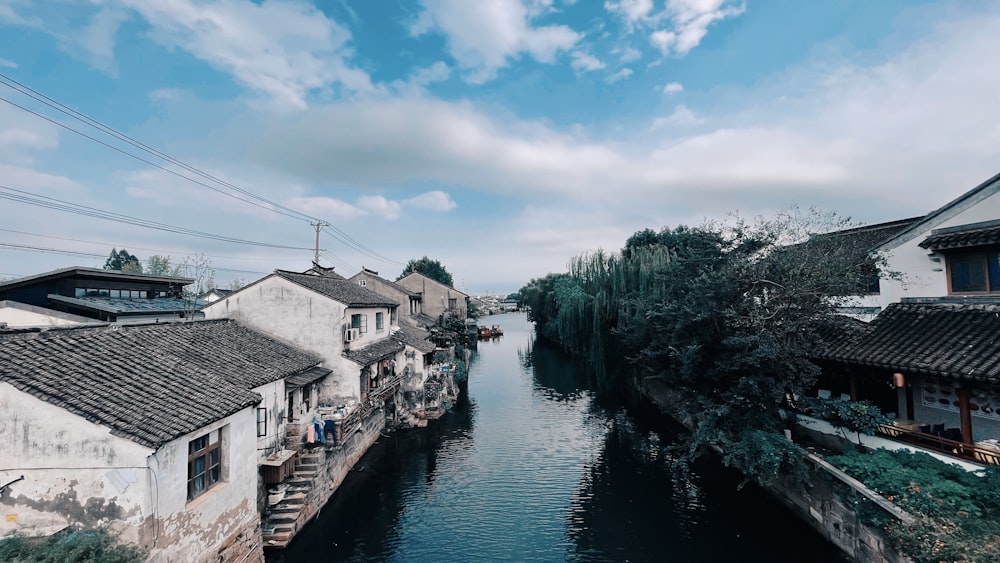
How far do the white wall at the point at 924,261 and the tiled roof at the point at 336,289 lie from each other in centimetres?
2198

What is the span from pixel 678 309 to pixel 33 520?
19207 mm

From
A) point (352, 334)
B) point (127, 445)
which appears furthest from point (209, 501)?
point (352, 334)

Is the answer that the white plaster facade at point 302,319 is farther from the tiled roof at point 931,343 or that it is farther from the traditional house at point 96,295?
the tiled roof at point 931,343

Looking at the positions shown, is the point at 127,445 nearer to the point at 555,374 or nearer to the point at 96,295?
the point at 96,295

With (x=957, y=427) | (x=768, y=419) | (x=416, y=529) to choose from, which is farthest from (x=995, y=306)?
(x=416, y=529)

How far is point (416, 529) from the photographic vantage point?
16422 millimetres

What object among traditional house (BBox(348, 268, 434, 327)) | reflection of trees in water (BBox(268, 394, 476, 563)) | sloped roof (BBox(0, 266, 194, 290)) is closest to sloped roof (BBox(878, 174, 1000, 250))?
reflection of trees in water (BBox(268, 394, 476, 563))

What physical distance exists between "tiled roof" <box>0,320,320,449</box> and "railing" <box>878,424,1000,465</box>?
1874cm

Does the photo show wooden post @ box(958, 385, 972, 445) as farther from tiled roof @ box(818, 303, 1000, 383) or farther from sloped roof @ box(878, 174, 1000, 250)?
sloped roof @ box(878, 174, 1000, 250)

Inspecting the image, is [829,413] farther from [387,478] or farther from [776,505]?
[387,478]

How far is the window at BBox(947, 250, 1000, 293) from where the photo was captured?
1327 centimetres

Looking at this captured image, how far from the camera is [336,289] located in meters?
26.2

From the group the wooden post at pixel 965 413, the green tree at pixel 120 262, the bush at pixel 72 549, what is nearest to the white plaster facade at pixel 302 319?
the bush at pixel 72 549

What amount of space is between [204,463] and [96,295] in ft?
74.0
